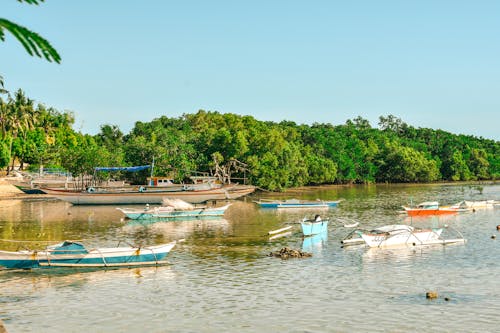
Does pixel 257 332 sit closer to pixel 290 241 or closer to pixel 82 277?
pixel 82 277

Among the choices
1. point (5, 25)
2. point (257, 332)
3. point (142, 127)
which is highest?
point (142, 127)

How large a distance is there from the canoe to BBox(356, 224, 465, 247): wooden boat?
27303 millimetres

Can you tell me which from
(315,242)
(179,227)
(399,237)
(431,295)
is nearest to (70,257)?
(315,242)

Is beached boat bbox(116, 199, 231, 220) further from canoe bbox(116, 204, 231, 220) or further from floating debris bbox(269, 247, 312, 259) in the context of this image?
floating debris bbox(269, 247, 312, 259)

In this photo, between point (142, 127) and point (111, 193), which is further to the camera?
point (142, 127)

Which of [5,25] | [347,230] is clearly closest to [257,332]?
[5,25]

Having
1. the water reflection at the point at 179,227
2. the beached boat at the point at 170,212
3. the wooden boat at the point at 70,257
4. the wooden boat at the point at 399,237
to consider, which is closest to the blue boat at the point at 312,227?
the wooden boat at the point at 399,237

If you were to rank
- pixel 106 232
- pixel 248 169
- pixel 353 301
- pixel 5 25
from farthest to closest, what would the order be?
pixel 248 169 < pixel 106 232 < pixel 353 301 < pixel 5 25

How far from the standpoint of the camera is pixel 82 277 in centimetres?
3269

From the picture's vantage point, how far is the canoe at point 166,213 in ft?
209

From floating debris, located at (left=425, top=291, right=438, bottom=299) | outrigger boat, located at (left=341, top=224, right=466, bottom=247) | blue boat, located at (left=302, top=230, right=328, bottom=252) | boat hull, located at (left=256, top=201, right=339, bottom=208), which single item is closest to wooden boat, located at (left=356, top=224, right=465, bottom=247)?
outrigger boat, located at (left=341, top=224, right=466, bottom=247)

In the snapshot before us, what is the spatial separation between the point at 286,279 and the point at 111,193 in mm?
60309

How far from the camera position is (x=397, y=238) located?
141 feet

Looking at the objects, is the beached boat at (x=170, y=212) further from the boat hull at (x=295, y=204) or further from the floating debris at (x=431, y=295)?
the floating debris at (x=431, y=295)
